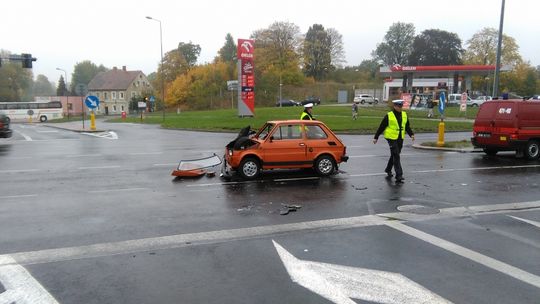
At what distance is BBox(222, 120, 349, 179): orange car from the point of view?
A: 10.7m

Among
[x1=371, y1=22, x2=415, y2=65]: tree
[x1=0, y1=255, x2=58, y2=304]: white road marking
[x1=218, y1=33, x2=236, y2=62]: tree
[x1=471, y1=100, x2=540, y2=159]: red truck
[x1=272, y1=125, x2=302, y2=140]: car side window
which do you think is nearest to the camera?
[x1=0, y1=255, x2=58, y2=304]: white road marking

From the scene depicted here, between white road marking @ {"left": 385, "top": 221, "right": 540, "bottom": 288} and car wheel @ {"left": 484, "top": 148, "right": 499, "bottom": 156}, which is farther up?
car wheel @ {"left": 484, "top": 148, "right": 499, "bottom": 156}

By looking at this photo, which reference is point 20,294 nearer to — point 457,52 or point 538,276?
point 538,276

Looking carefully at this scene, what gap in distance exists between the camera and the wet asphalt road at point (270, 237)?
4.54 m

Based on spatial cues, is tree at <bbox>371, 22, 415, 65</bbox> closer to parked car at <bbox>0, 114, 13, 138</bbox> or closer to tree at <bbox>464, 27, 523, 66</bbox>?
tree at <bbox>464, 27, 523, 66</bbox>

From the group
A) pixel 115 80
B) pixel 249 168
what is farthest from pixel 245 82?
pixel 115 80

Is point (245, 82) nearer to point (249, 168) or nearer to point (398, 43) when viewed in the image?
point (249, 168)

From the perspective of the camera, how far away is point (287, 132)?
10992mm

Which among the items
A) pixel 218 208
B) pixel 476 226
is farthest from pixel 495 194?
pixel 218 208

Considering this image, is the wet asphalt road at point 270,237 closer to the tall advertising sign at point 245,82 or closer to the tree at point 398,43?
the tall advertising sign at point 245,82

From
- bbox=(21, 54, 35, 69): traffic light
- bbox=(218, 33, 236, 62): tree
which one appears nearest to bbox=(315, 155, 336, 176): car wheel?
bbox=(21, 54, 35, 69): traffic light

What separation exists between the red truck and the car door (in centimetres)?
743

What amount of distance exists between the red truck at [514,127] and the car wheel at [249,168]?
8550 millimetres

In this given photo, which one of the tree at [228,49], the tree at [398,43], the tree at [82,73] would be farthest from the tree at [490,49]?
the tree at [82,73]
